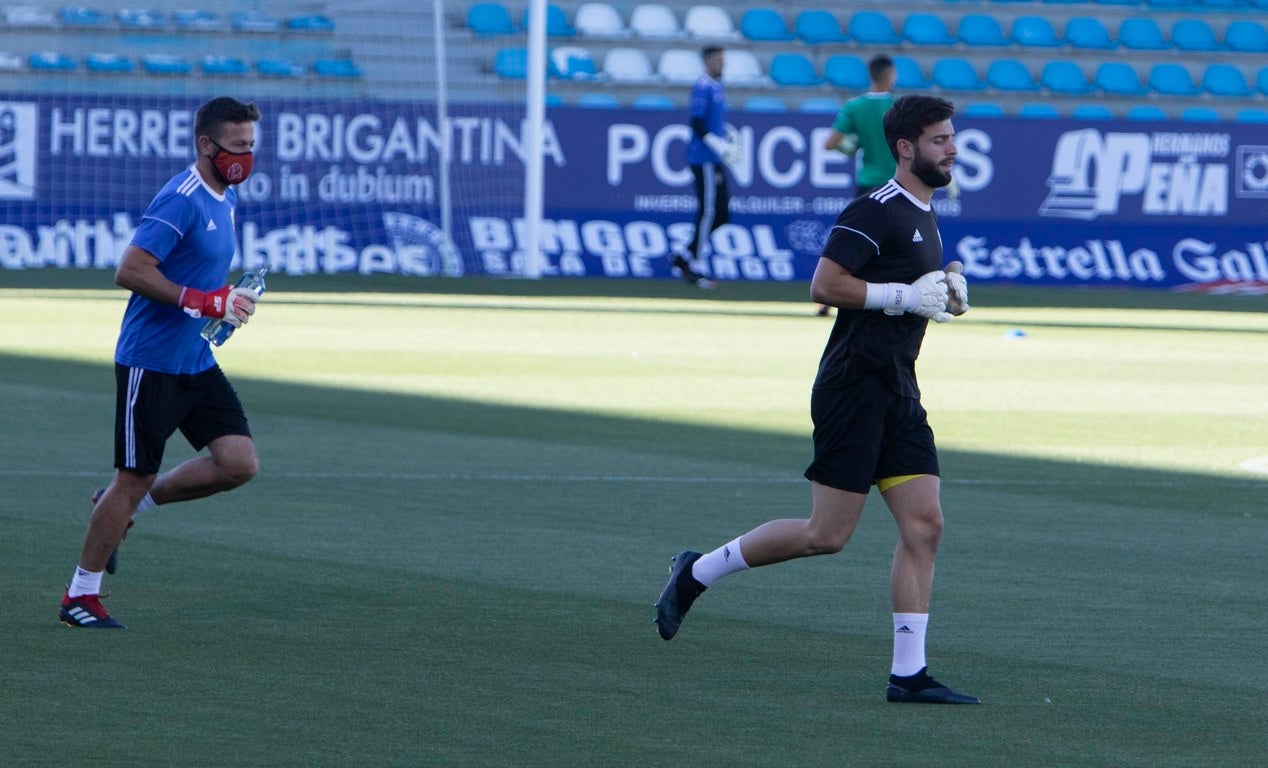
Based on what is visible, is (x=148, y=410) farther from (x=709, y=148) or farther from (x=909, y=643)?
(x=709, y=148)

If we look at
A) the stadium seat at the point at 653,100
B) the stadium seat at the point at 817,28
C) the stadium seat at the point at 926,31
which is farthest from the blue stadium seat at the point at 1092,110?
the stadium seat at the point at 653,100

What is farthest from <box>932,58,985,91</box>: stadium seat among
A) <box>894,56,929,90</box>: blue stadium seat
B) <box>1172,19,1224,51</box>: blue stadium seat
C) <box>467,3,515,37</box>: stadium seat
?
<box>467,3,515,37</box>: stadium seat

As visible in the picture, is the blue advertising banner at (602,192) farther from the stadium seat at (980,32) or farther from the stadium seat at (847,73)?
the stadium seat at (980,32)

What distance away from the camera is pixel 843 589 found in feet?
26.2

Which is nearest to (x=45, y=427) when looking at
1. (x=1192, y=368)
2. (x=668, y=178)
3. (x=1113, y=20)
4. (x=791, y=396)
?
(x=791, y=396)

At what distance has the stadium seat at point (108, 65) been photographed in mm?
27500

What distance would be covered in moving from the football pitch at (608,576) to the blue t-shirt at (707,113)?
6.98 m

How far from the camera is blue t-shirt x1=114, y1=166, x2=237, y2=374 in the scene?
6.87 m

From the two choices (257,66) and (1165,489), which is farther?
(257,66)

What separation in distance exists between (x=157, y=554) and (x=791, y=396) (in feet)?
23.3

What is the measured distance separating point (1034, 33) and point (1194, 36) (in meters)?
2.70

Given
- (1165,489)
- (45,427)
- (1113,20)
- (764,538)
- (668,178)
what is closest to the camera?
(764,538)

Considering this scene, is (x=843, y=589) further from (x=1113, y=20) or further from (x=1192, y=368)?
(x=1113, y=20)

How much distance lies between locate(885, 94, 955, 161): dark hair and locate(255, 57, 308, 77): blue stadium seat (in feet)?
73.3
